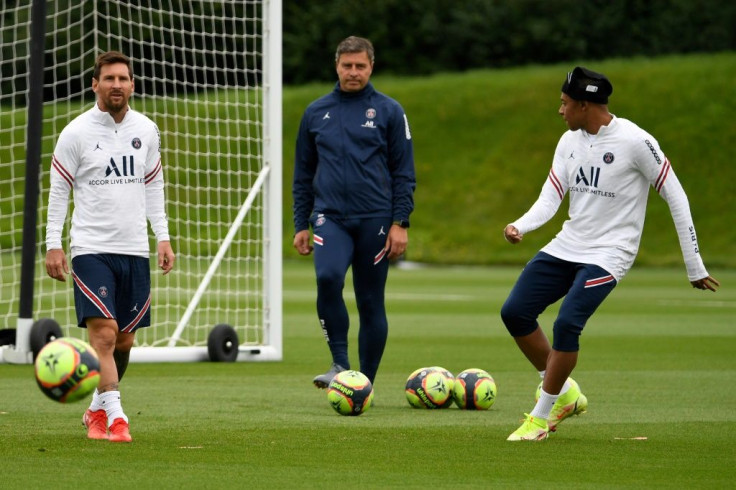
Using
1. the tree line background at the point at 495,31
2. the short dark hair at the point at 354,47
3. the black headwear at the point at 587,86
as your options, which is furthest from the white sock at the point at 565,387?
the tree line background at the point at 495,31

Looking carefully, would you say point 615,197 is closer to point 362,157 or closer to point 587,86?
point 587,86

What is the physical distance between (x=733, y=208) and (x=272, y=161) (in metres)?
32.3

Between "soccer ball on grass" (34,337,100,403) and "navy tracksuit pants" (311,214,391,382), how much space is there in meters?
2.76

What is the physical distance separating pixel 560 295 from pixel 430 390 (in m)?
1.65

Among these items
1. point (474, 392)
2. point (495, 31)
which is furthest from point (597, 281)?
point (495, 31)

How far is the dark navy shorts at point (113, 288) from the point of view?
25.5 ft

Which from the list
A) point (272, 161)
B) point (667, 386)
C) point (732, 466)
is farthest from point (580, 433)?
point (272, 161)

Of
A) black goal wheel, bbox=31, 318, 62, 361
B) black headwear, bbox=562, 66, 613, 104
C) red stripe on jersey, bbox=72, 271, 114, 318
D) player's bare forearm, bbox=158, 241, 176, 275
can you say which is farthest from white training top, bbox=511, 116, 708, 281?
black goal wheel, bbox=31, 318, 62, 361

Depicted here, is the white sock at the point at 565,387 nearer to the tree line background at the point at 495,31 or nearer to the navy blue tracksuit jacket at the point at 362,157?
the navy blue tracksuit jacket at the point at 362,157

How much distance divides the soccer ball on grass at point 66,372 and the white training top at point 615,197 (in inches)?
98.1

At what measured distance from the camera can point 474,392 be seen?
962 centimetres

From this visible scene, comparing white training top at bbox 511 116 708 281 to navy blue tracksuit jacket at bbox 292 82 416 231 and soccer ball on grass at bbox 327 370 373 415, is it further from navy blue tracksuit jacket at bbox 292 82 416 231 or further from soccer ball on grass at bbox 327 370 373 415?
navy blue tracksuit jacket at bbox 292 82 416 231

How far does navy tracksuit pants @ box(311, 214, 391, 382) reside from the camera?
9797 millimetres

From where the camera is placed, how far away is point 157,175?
811cm
